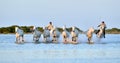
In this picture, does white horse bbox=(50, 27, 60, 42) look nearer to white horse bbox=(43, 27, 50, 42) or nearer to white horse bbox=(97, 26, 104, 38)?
white horse bbox=(43, 27, 50, 42)

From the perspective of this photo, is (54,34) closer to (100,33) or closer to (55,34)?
(55,34)

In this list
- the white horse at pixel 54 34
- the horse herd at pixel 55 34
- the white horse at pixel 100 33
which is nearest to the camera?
the horse herd at pixel 55 34

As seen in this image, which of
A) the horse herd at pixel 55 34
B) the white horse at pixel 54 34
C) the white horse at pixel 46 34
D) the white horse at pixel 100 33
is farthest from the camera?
the white horse at pixel 100 33

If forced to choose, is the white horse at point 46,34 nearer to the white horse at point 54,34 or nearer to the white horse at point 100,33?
the white horse at point 54,34

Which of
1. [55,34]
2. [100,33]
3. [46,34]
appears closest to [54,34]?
[55,34]

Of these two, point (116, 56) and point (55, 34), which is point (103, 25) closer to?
point (55, 34)

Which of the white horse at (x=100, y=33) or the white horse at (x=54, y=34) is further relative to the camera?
the white horse at (x=100, y=33)

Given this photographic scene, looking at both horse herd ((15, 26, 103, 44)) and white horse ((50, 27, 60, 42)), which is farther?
white horse ((50, 27, 60, 42))

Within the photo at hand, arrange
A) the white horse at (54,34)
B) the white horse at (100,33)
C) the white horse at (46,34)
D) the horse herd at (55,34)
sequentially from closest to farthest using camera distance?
the horse herd at (55,34) → the white horse at (54,34) → the white horse at (46,34) → the white horse at (100,33)

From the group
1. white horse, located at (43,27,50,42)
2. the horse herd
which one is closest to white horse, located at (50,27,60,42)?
the horse herd

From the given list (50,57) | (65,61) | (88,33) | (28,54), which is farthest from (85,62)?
(88,33)

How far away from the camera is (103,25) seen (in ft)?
131

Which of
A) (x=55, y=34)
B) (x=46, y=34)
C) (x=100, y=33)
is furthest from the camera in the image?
(x=100, y=33)

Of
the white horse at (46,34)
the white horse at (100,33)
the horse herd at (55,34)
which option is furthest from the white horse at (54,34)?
the white horse at (100,33)
